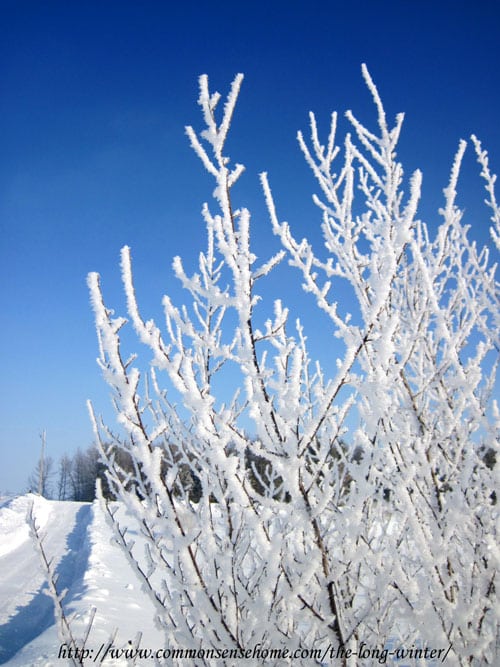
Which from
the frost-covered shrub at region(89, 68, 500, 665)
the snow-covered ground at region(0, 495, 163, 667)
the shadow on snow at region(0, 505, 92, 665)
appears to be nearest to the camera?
the frost-covered shrub at region(89, 68, 500, 665)

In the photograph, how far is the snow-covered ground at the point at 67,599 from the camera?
6.10 m

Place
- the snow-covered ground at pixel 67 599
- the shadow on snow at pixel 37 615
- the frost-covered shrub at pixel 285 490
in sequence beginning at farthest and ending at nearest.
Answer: the shadow on snow at pixel 37 615
the snow-covered ground at pixel 67 599
the frost-covered shrub at pixel 285 490

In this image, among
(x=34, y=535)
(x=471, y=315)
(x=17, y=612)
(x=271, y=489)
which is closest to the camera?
(x=34, y=535)

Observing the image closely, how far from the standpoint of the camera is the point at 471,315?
2602mm

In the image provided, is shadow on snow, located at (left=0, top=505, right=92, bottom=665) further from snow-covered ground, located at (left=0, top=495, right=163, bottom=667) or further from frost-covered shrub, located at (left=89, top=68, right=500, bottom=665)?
frost-covered shrub, located at (left=89, top=68, right=500, bottom=665)

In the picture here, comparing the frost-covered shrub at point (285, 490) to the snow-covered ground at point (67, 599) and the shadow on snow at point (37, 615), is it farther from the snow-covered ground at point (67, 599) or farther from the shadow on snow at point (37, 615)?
the shadow on snow at point (37, 615)

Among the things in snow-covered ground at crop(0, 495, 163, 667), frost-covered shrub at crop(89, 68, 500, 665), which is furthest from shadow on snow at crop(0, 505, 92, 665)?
frost-covered shrub at crop(89, 68, 500, 665)

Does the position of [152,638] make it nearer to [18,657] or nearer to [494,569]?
[18,657]

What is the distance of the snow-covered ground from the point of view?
610 cm

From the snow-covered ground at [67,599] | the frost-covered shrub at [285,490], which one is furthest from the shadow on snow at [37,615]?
the frost-covered shrub at [285,490]

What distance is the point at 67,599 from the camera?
9.46 m

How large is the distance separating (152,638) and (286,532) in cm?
704

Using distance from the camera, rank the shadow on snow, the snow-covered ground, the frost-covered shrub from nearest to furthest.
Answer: the frost-covered shrub < the snow-covered ground < the shadow on snow

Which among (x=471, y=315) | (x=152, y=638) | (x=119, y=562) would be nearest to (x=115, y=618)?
(x=152, y=638)
